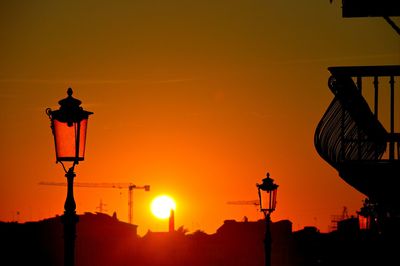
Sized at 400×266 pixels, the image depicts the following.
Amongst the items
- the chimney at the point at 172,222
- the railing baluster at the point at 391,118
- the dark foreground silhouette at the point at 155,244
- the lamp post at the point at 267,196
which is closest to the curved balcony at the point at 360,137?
the railing baluster at the point at 391,118

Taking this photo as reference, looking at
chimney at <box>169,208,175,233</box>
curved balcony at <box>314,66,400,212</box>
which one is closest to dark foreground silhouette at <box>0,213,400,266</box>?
chimney at <box>169,208,175,233</box>

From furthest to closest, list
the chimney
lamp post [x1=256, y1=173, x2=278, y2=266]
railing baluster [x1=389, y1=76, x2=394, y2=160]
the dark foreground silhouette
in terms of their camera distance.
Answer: the chimney → the dark foreground silhouette → lamp post [x1=256, y1=173, x2=278, y2=266] → railing baluster [x1=389, y1=76, x2=394, y2=160]

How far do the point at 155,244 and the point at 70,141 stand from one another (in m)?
148

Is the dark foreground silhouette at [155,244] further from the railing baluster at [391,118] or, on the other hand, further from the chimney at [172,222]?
the railing baluster at [391,118]

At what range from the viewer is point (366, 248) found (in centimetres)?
4388

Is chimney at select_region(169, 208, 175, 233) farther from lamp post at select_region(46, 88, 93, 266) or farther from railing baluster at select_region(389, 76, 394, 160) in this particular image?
railing baluster at select_region(389, 76, 394, 160)

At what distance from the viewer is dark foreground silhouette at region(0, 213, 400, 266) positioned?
143 metres

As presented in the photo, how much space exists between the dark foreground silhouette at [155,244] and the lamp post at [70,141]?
9561 cm

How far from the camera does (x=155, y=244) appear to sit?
166m

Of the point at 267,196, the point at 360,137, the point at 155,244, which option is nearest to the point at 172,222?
the point at 155,244

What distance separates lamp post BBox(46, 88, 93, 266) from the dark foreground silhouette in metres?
95.6

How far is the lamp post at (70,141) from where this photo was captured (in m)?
19.1

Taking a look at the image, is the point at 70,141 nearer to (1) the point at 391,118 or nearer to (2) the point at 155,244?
(1) the point at 391,118

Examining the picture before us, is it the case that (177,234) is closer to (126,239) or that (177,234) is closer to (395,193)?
(126,239)
